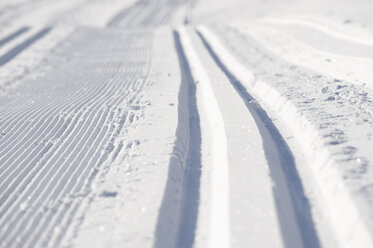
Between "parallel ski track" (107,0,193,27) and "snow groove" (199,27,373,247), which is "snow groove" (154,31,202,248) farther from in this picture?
"parallel ski track" (107,0,193,27)

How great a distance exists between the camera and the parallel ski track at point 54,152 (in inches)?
197

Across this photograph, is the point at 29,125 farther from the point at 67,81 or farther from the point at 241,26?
the point at 241,26

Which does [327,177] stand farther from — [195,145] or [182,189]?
[195,145]

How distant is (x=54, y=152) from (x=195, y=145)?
89.4 inches

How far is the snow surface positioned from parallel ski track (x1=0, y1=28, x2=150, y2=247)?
26mm

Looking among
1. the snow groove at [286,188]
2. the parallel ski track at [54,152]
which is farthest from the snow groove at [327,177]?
the parallel ski track at [54,152]

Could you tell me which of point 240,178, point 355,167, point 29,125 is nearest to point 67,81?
point 29,125

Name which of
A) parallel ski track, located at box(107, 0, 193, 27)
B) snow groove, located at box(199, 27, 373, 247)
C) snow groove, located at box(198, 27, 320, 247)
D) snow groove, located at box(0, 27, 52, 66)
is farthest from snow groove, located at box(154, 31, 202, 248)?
parallel ski track, located at box(107, 0, 193, 27)

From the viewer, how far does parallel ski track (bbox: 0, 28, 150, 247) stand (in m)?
5.02

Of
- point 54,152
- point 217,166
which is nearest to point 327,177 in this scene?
point 217,166

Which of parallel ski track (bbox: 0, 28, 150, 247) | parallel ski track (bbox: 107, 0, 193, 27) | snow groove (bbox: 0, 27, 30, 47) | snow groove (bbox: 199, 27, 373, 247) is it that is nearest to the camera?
snow groove (bbox: 199, 27, 373, 247)

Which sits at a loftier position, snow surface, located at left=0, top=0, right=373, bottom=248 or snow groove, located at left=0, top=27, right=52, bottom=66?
snow groove, located at left=0, top=27, right=52, bottom=66

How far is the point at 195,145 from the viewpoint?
22.3ft

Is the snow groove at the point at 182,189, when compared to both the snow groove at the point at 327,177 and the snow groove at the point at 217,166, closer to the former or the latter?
the snow groove at the point at 217,166
